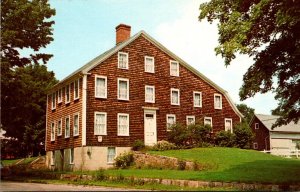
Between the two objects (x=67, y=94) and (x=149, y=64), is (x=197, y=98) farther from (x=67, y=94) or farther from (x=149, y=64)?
(x=67, y=94)

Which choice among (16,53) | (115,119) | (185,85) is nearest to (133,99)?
(115,119)

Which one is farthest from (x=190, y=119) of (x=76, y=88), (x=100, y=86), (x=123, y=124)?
(x=76, y=88)

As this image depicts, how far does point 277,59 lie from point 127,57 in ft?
61.4

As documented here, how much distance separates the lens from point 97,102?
1336 inches

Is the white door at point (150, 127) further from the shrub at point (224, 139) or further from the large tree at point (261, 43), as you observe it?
the large tree at point (261, 43)

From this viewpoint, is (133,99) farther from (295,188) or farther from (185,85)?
(295,188)

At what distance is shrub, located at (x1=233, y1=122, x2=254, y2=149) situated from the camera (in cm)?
3891

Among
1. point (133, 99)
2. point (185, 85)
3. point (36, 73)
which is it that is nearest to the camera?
point (133, 99)

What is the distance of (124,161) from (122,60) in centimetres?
921

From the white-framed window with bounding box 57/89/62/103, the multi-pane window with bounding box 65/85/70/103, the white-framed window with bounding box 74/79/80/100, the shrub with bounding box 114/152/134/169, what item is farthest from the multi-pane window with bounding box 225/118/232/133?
the white-framed window with bounding box 57/89/62/103

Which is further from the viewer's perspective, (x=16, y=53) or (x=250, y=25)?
(x=16, y=53)

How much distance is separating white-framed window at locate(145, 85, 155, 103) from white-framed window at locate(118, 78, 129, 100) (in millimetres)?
2063

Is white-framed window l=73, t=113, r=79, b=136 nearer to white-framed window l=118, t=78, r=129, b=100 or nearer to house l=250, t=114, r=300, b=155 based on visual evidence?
white-framed window l=118, t=78, r=129, b=100

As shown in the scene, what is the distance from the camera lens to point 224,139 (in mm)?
38469
